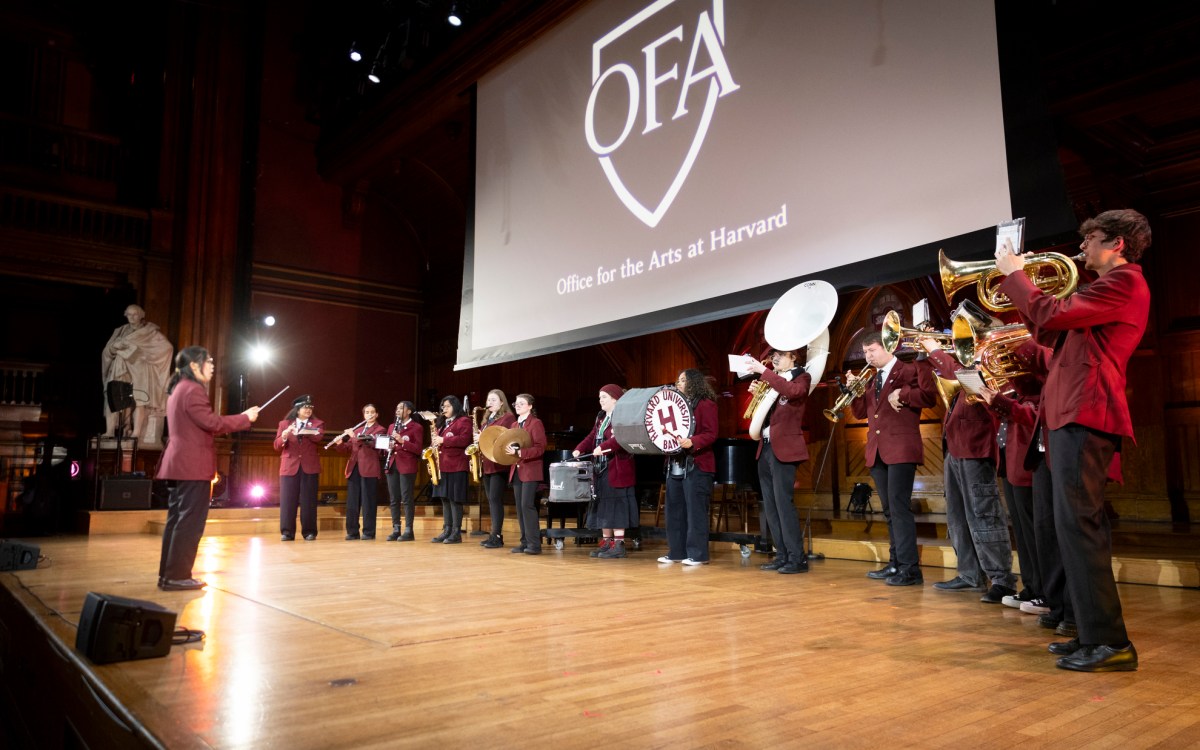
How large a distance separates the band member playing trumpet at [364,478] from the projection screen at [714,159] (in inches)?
52.2

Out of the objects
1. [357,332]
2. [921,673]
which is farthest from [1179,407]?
[357,332]

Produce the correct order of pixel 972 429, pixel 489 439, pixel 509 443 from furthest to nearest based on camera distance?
pixel 489 439 < pixel 509 443 < pixel 972 429

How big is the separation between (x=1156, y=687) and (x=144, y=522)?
375 inches

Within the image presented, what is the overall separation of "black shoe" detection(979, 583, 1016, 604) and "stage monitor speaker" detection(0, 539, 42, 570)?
558 cm

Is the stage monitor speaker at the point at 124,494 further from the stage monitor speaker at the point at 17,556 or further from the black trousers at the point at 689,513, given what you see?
the black trousers at the point at 689,513

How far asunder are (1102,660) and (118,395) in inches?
397

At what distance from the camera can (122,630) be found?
254cm

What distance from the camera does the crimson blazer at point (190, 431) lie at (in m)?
4.38

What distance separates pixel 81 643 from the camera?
2604 mm

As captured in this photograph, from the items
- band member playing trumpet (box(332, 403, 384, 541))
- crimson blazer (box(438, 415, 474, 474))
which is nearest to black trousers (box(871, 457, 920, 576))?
crimson blazer (box(438, 415, 474, 474))

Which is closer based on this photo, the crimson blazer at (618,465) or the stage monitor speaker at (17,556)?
the stage monitor speaker at (17,556)

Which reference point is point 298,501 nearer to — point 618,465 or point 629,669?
point 618,465

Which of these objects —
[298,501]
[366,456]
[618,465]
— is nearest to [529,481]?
[618,465]

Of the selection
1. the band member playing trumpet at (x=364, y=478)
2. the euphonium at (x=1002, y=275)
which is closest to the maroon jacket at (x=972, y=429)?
the euphonium at (x=1002, y=275)
